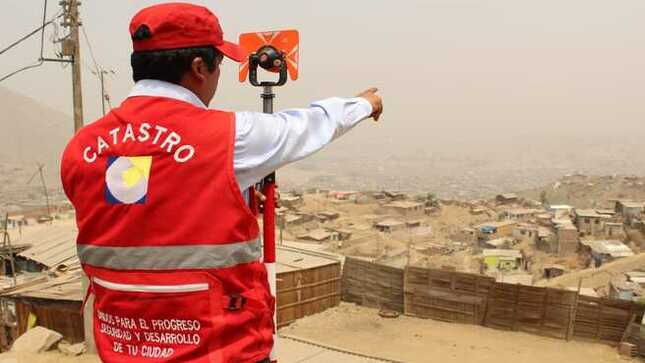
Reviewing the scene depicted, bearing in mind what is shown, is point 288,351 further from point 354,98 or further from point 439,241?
point 439,241

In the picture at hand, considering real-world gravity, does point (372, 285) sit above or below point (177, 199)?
below

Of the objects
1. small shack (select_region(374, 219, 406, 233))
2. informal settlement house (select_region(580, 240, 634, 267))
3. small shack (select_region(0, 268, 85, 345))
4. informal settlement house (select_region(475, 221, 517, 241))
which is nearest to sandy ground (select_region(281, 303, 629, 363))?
small shack (select_region(0, 268, 85, 345))

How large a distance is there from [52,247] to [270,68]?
15.8 metres

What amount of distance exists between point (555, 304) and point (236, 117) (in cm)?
1095

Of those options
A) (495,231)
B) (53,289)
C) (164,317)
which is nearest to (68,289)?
(53,289)

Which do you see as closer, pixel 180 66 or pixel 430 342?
pixel 180 66

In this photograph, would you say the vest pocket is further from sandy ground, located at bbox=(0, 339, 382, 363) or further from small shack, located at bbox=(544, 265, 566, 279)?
small shack, located at bbox=(544, 265, 566, 279)

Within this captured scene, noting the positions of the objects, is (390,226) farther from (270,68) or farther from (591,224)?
(270,68)

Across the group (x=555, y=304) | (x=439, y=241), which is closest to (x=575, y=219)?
(x=439, y=241)

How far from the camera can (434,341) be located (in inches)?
436

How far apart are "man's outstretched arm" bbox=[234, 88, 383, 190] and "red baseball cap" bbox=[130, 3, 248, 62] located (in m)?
0.21

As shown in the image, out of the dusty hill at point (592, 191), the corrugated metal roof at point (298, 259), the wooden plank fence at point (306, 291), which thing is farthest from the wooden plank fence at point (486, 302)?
the dusty hill at point (592, 191)

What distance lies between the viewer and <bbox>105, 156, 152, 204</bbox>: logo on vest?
129cm

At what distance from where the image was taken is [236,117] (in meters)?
1.35
